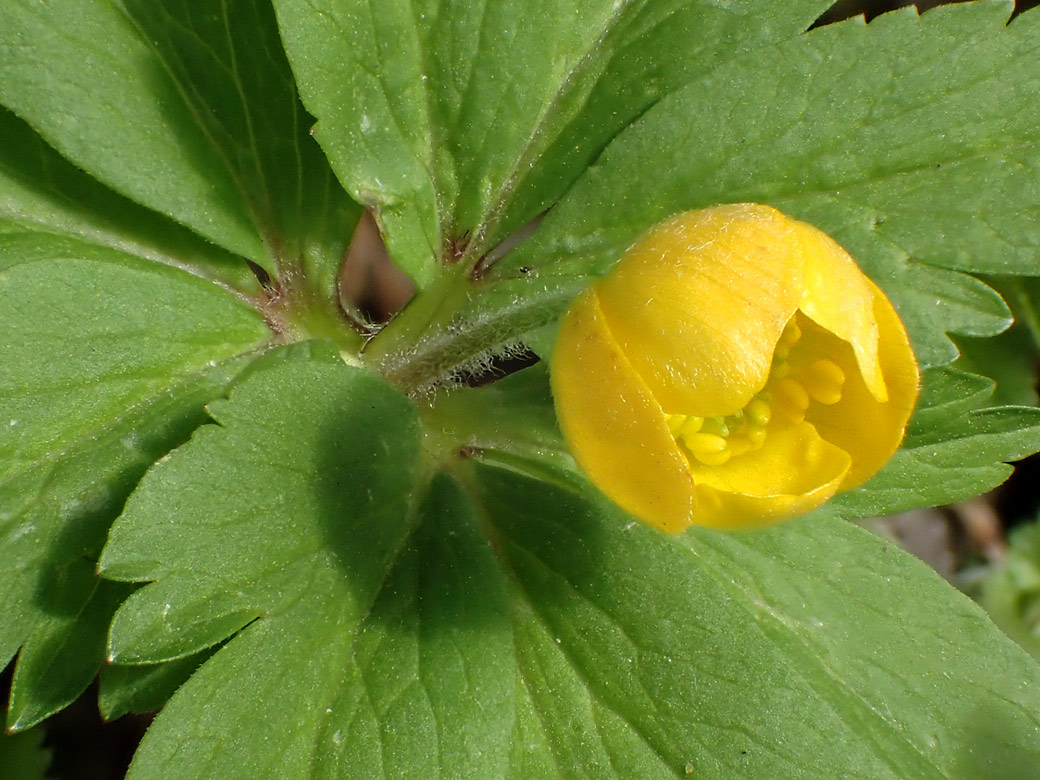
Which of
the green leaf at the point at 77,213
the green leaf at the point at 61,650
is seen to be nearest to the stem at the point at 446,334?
the green leaf at the point at 77,213

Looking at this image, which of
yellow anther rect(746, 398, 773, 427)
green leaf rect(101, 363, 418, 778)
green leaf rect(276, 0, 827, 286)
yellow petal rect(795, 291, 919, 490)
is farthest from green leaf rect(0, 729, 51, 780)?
yellow petal rect(795, 291, 919, 490)

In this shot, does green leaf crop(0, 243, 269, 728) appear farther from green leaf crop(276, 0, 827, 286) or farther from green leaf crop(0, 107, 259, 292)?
green leaf crop(276, 0, 827, 286)

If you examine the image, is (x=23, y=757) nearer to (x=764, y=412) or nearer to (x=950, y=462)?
(x=764, y=412)

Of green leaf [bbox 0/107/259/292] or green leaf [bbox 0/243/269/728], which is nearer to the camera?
green leaf [bbox 0/243/269/728]

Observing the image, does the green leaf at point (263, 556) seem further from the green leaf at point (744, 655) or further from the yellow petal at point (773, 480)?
the yellow petal at point (773, 480)

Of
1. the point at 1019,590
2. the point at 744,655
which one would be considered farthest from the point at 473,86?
the point at 1019,590
